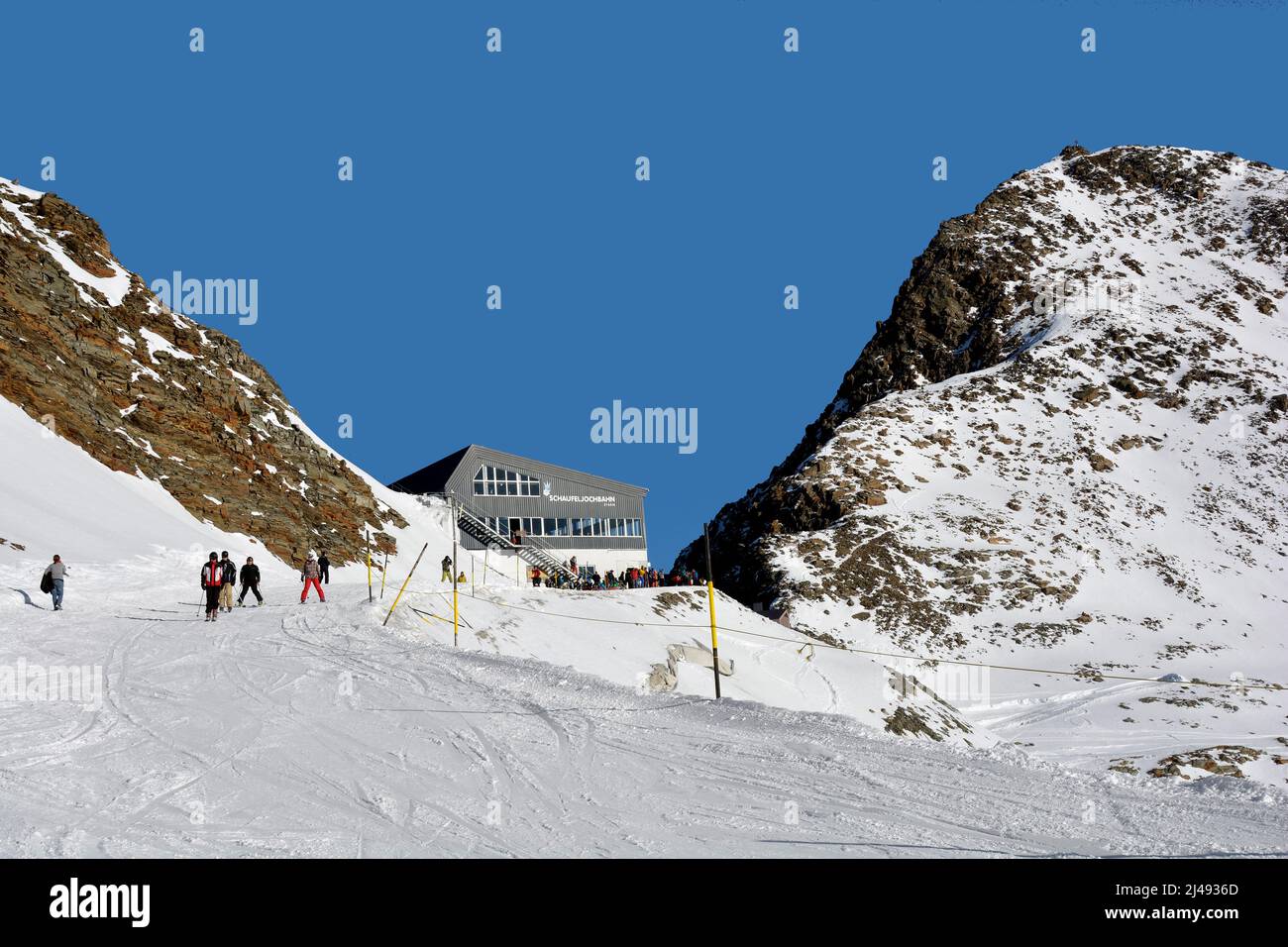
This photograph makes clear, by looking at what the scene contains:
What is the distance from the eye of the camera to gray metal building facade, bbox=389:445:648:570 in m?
66.2

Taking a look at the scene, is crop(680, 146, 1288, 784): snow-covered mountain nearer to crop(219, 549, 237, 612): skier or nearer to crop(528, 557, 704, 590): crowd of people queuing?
crop(528, 557, 704, 590): crowd of people queuing

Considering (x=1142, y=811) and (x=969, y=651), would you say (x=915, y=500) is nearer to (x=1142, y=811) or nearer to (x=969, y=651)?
(x=969, y=651)

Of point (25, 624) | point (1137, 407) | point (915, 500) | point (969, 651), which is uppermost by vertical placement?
point (1137, 407)

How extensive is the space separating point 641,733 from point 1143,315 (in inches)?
3856

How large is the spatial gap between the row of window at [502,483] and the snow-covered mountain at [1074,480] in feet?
44.6

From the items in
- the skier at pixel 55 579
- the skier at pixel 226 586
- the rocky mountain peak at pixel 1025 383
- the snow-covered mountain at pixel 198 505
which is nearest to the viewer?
A: the skier at pixel 55 579

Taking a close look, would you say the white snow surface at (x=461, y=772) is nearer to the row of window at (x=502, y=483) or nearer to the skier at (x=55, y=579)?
the skier at (x=55, y=579)

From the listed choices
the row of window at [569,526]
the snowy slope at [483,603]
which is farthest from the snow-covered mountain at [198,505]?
the row of window at [569,526]

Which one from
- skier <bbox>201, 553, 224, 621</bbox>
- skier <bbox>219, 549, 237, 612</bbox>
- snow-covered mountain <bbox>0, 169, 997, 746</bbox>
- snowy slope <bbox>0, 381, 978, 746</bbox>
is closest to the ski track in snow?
skier <bbox>201, 553, 224, 621</bbox>

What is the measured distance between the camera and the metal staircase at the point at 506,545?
5888 centimetres

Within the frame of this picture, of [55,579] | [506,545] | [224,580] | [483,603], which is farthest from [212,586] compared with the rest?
[506,545]
